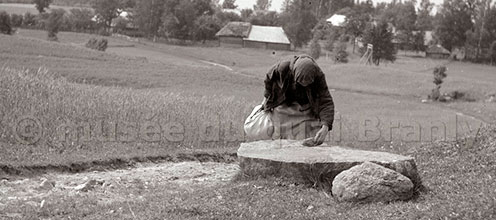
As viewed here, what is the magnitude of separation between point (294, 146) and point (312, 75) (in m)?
1.26

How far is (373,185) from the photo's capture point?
8484 mm

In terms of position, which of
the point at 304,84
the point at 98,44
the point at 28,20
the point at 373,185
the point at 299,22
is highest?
the point at 299,22

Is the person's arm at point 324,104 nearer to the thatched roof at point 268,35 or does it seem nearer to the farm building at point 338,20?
the farm building at point 338,20

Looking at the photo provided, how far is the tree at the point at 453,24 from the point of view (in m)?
91.8

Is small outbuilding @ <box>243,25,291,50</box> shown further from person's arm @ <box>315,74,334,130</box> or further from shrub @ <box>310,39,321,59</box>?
person's arm @ <box>315,74,334,130</box>

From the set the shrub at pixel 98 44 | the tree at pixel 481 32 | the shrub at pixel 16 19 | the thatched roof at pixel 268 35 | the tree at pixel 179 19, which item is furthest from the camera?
the tree at pixel 179 19

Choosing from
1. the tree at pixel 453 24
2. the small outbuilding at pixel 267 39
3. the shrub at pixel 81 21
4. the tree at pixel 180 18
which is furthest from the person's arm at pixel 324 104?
the shrub at pixel 81 21

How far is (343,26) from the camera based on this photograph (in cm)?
7412

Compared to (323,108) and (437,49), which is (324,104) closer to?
(323,108)

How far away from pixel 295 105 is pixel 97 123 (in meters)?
6.25

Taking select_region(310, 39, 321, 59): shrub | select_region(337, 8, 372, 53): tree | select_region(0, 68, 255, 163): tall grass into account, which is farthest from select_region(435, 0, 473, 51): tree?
select_region(0, 68, 255, 163): tall grass

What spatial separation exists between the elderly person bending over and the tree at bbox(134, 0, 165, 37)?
284ft

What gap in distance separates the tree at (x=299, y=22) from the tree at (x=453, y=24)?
81.7ft

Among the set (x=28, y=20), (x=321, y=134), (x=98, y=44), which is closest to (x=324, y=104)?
(x=321, y=134)
